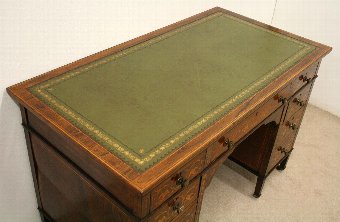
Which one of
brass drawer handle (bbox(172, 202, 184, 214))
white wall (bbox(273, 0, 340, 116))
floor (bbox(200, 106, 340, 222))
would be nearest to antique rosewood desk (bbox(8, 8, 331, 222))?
brass drawer handle (bbox(172, 202, 184, 214))

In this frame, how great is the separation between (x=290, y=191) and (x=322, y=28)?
1.20m

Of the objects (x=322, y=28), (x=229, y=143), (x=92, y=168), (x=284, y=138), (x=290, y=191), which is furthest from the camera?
(x=322, y=28)

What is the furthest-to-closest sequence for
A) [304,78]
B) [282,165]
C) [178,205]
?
[282,165]
[304,78]
[178,205]

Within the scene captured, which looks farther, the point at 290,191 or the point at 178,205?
the point at 290,191

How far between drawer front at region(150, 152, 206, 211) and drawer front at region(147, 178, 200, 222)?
32mm

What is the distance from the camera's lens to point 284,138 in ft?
6.88

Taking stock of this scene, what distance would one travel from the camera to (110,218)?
4.46ft

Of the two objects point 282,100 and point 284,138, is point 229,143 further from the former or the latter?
point 284,138

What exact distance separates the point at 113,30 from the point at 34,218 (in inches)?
36.2

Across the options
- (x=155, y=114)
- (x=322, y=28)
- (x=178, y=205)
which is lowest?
(x=178, y=205)

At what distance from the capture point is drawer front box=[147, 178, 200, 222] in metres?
1.32

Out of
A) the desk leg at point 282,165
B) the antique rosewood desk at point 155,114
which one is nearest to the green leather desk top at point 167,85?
the antique rosewood desk at point 155,114

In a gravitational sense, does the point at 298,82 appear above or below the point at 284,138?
above

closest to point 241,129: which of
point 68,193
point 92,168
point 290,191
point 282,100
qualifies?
point 282,100
